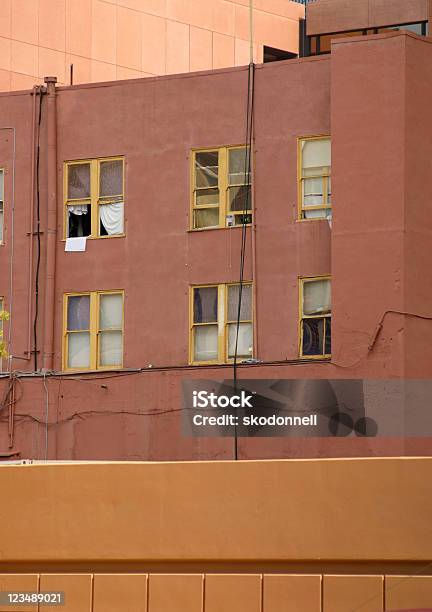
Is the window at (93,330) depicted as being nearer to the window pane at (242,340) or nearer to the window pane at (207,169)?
the window pane at (242,340)

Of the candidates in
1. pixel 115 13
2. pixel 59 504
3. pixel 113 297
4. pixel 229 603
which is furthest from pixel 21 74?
pixel 229 603

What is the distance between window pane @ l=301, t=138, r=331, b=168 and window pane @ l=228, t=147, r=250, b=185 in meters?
1.35

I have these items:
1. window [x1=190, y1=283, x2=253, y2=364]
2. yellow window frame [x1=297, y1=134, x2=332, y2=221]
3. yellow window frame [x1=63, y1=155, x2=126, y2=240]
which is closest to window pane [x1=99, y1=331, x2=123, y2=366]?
window [x1=190, y1=283, x2=253, y2=364]

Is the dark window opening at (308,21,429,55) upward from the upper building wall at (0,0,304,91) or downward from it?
upward

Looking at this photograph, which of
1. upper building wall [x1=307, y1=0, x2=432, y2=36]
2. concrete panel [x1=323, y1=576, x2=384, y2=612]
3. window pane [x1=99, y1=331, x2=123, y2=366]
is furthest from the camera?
upper building wall [x1=307, y1=0, x2=432, y2=36]

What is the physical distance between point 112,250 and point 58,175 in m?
2.28

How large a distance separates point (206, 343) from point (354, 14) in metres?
17.3

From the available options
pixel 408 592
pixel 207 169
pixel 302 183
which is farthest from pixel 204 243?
pixel 408 592

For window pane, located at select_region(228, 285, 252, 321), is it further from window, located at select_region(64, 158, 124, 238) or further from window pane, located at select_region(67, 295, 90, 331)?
window pane, located at select_region(67, 295, 90, 331)

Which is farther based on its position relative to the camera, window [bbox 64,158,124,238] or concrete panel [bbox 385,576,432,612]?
window [bbox 64,158,124,238]

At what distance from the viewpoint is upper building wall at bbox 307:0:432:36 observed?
44344mm

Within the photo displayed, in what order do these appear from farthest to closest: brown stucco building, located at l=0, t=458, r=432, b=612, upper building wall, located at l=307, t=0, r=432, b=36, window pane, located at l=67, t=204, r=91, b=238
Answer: upper building wall, located at l=307, t=0, r=432, b=36 < window pane, located at l=67, t=204, r=91, b=238 < brown stucco building, located at l=0, t=458, r=432, b=612

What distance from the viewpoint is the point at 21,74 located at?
38.3 meters

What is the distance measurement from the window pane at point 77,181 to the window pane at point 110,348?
3.36 metres
